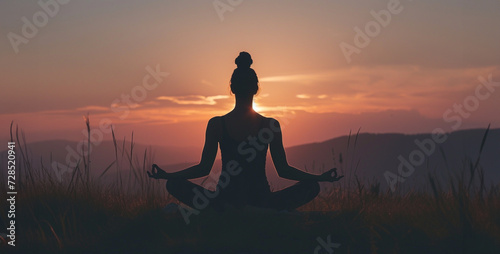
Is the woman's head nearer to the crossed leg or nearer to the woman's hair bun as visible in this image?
the woman's hair bun

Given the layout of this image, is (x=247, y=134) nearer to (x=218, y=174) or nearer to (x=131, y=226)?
(x=218, y=174)

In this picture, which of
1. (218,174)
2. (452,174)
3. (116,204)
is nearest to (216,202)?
(218,174)

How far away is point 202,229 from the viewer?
5.00m

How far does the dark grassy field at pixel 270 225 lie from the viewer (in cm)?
456

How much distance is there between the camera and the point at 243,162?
5465mm

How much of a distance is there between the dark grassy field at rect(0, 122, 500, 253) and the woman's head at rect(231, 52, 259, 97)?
4.00 feet

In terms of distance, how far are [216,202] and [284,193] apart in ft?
2.44

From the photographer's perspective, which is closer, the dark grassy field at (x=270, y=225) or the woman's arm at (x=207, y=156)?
the dark grassy field at (x=270, y=225)

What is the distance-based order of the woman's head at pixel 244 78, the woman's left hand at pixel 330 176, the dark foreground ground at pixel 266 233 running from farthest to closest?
the woman's head at pixel 244 78 → the woman's left hand at pixel 330 176 → the dark foreground ground at pixel 266 233

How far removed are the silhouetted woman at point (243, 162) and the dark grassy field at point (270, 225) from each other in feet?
0.84

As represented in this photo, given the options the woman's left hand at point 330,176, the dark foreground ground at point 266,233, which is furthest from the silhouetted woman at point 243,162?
the dark foreground ground at point 266,233

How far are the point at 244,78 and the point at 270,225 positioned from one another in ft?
4.95

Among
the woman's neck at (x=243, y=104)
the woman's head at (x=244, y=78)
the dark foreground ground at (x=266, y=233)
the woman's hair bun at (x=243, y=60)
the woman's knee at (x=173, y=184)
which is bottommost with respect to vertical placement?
the dark foreground ground at (x=266, y=233)

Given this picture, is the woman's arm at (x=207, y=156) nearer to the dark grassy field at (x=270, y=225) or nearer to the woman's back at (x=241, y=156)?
the woman's back at (x=241, y=156)
